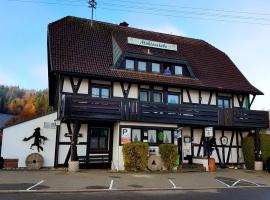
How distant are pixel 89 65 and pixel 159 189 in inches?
400

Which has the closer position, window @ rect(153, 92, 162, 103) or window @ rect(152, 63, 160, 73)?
window @ rect(153, 92, 162, 103)

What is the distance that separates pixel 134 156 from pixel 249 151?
8.94 meters

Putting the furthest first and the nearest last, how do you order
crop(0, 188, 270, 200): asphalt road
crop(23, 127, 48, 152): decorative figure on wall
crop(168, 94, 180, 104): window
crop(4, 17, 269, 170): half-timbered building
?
crop(168, 94, 180, 104): window < crop(4, 17, 269, 170): half-timbered building < crop(23, 127, 48, 152): decorative figure on wall < crop(0, 188, 270, 200): asphalt road

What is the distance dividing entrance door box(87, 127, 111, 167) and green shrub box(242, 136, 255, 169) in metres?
9.79

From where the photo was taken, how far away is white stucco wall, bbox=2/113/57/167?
18.6 m

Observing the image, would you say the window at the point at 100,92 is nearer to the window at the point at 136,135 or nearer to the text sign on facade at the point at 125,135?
the text sign on facade at the point at 125,135

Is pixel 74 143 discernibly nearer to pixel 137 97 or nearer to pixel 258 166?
pixel 137 97

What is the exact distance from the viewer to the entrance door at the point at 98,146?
19.8 m

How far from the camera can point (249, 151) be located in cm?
2253

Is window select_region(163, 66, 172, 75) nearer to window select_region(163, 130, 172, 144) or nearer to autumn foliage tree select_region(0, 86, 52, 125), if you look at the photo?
window select_region(163, 130, 172, 144)

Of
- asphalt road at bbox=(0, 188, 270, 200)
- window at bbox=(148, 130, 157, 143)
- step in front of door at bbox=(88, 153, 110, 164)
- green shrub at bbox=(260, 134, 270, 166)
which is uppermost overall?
window at bbox=(148, 130, 157, 143)

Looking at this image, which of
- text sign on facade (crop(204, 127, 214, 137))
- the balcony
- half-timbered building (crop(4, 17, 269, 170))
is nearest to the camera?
the balcony

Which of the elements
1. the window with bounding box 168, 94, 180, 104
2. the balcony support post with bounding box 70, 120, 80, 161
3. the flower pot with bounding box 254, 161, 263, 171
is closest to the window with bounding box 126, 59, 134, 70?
the window with bounding box 168, 94, 180, 104

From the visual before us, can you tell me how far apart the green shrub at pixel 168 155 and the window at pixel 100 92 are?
4694 millimetres
